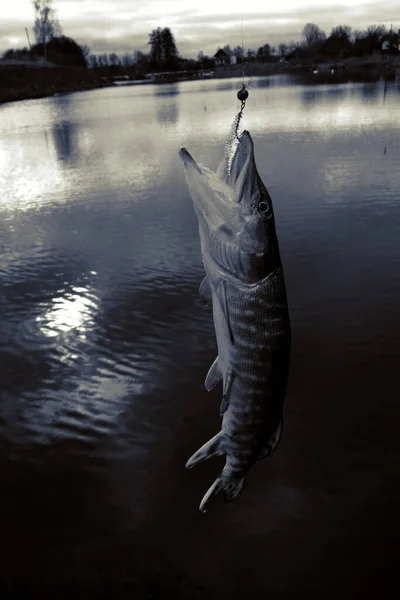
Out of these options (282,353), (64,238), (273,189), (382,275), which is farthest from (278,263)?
(273,189)

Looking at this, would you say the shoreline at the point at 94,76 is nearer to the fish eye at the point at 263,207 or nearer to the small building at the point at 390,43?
the small building at the point at 390,43

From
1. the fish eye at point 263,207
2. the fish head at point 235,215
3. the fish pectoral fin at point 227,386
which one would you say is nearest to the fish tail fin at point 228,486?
the fish pectoral fin at point 227,386

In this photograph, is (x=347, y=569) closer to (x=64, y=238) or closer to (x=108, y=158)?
(x=64, y=238)

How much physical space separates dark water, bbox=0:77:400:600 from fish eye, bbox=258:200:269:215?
4.01 m

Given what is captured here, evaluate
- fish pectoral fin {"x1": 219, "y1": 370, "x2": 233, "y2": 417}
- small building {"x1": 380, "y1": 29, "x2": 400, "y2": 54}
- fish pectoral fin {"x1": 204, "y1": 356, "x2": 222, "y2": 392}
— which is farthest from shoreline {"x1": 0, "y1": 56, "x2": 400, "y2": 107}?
fish pectoral fin {"x1": 219, "y1": 370, "x2": 233, "y2": 417}

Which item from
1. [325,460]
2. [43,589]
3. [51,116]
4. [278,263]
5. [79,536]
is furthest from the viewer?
[51,116]

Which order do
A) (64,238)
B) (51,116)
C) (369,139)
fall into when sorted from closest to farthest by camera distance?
(64,238) < (369,139) < (51,116)

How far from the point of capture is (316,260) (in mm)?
12703

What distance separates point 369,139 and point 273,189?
1208 cm

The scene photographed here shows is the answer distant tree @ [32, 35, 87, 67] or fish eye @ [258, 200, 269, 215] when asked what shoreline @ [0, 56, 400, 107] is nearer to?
distant tree @ [32, 35, 87, 67]

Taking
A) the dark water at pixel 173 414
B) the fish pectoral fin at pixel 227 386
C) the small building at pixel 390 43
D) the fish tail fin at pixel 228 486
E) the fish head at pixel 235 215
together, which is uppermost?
the small building at pixel 390 43

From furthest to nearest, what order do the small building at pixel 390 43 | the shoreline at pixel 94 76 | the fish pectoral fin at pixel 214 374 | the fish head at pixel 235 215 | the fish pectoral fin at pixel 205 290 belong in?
the small building at pixel 390 43 → the shoreline at pixel 94 76 → the fish pectoral fin at pixel 214 374 → the fish pectoral fin at pixel 205 290 → the fish head at pixel 235 215

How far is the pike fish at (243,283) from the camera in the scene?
3.07 m

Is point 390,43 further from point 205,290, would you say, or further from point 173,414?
point 205,290
